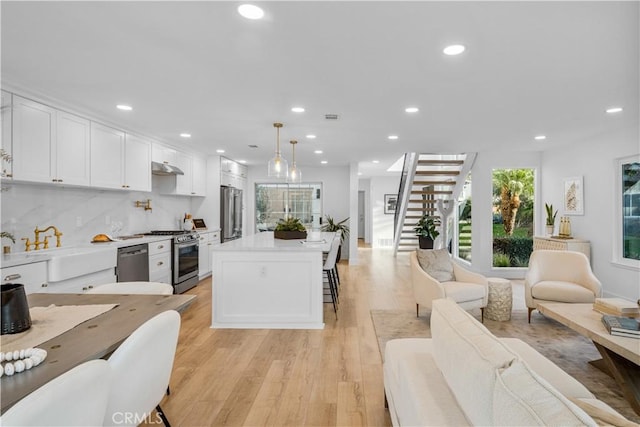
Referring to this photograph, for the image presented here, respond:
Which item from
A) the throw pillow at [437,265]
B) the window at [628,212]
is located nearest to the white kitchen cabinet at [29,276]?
the throw pillow at [437,265]

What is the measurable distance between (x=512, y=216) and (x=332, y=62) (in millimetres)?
5728

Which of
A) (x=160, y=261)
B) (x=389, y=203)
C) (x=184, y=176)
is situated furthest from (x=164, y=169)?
(x=389, y=203)

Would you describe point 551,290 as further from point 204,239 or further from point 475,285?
point 204,239

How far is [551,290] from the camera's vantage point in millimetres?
3898

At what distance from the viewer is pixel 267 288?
12.8 ft

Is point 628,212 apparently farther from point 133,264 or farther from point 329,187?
point 133,264

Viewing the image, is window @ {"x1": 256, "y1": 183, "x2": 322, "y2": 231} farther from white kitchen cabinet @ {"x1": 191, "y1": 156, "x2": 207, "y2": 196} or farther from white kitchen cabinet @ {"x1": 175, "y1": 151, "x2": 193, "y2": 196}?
white kitchen cabinet @ {"x1": 175, "y1": 151, "x2": 193, "y2": 196}

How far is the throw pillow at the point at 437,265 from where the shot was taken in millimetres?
4273

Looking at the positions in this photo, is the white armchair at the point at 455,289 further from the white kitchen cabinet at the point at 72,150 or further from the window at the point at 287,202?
the window at the point at 287,202

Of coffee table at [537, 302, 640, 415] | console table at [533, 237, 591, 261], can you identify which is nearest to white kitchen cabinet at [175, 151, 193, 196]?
coffee table at [537, 302, 640, 415]

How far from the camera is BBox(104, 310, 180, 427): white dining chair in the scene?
48.8 inches

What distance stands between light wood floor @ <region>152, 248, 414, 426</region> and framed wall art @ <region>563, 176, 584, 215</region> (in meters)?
4.03

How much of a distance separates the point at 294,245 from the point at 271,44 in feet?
7.49

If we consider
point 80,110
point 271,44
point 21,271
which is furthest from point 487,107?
point 21,271
